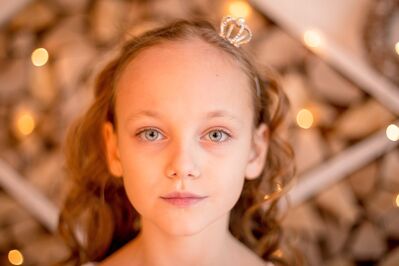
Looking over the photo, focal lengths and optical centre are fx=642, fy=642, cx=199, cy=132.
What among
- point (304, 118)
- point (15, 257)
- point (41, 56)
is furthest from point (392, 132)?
point (15, 257)

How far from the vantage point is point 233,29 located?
48.3 inches

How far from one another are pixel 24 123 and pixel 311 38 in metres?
0.88

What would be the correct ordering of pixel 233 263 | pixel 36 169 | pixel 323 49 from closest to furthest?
1. pixel 233 263
2. pixel 323 49
3. pixel 36 169

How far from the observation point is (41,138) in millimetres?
1914

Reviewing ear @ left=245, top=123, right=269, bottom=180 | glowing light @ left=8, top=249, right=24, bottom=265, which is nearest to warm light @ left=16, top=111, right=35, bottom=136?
glowing light @ left=8, top=249, right=24, bottom=265

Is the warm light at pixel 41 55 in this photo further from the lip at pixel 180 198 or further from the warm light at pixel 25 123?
the lip at pixel 180 198

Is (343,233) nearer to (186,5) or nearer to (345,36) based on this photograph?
(345,36)

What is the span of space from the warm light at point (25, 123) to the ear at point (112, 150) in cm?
73

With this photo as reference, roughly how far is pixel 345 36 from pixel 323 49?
0.09 m

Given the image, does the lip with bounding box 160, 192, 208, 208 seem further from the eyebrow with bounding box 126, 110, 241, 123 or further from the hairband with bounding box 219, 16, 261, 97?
the hairband with bounding box 219, 16, 261, 97

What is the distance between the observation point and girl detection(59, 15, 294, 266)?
107cm

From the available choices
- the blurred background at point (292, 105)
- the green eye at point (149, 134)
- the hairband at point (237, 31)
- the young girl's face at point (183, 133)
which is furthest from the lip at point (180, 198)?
the blurred background at point (292, 105)

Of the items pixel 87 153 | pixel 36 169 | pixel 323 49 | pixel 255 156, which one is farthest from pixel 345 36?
pixel 36 169

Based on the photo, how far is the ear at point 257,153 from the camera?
124 centimetres
